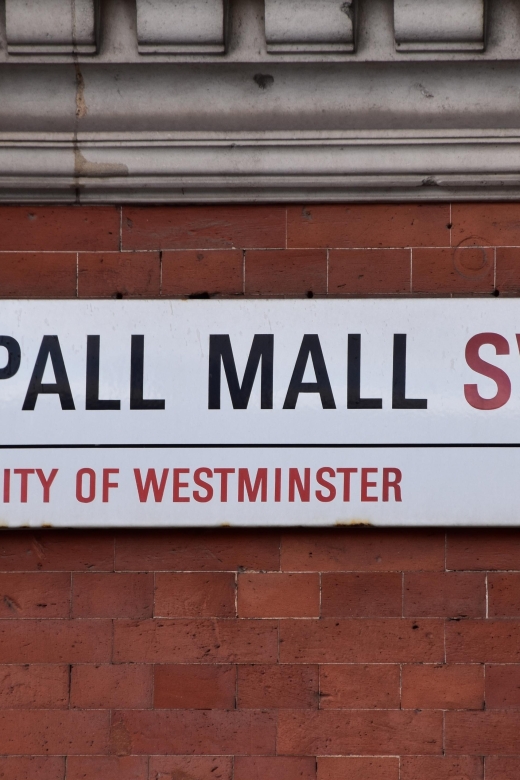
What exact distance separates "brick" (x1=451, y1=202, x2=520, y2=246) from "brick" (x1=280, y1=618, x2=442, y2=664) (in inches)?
70.8

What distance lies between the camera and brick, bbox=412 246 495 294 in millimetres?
3633

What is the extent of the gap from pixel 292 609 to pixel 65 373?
1504 mm

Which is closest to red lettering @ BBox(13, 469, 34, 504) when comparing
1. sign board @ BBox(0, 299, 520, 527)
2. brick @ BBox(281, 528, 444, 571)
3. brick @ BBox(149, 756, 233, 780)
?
sign board @ BBox(0, 299, 520, 527)

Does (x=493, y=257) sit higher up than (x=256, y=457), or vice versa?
(x=493, y=257)

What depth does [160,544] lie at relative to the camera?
356 centimetres

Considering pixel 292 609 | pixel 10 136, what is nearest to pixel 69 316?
pixel 10 136

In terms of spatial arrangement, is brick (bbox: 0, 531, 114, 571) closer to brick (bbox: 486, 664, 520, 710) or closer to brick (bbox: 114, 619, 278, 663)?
brick (bbox: 114, 619, 278, 663)

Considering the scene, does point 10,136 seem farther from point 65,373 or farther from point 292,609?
point 292,609

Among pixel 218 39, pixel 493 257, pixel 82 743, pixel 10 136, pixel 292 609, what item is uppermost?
pixel 218 39

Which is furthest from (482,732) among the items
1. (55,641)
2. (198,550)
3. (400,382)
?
(55,641)

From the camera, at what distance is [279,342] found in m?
3.55

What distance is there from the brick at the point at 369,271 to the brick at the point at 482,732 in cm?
196

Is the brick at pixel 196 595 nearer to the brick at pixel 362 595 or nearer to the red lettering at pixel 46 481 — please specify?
the brick at pixel 362 595

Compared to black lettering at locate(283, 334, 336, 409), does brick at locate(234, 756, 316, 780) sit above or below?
below
